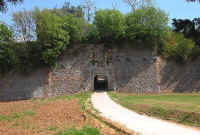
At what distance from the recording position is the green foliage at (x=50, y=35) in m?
15.2

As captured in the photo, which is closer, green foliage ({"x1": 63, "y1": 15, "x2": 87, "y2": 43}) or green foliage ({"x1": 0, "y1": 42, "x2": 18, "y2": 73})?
green foliage ({"x1": 0, "y1": 42, "x2": 18, "y2": 73})

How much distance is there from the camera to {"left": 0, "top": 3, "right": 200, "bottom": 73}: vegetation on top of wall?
50.3 ft

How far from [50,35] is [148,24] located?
10009 millimetres

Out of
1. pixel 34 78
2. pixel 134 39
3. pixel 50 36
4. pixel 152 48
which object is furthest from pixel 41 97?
pixel 152 48

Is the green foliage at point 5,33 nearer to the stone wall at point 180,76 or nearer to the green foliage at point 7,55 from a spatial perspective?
the green foliage at point 7,55

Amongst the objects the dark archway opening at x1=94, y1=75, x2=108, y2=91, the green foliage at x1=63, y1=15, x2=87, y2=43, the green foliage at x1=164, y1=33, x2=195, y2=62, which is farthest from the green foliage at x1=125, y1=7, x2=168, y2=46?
the dark archway opening at x1=94, y1=75, x2=108, y2=91

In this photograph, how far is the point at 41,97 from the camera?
15.9m

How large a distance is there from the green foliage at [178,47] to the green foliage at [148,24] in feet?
8.40

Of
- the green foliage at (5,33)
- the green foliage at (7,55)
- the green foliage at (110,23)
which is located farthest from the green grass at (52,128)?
the green foliage at (5,33)

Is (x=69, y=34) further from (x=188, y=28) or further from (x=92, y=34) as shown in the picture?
(x=188, y=28)

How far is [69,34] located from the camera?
16375 mm

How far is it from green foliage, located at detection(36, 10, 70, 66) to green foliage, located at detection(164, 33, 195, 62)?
11.8m

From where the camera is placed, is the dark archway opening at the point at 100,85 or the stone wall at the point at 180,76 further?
the dark archway opening at the point at 100,85

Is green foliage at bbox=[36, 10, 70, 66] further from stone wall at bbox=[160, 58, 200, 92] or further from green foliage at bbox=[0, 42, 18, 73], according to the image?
stone wall at bbox=[160, 58, 200, 92]
